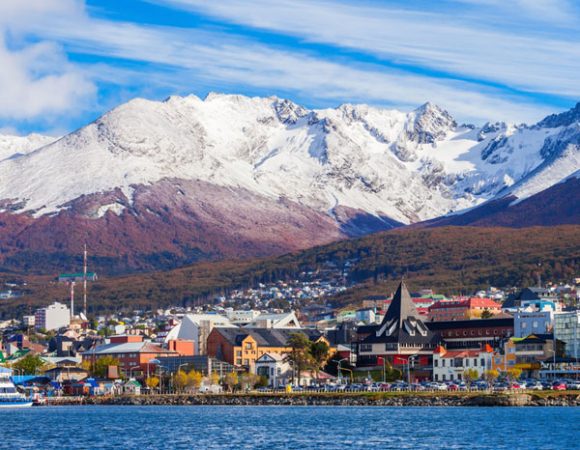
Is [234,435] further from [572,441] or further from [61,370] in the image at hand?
[61,370]

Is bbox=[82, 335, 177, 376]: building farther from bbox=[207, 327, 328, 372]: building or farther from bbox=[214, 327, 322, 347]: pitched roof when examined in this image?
bbox=[214, 327, 322, 347]: pitched roof

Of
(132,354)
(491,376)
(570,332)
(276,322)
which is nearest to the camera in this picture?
(491,376)

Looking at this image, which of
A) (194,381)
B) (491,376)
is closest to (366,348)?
(194,381)

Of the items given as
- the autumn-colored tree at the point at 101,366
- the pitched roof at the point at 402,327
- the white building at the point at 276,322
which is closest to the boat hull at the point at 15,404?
the autumn-colored tree at the point at 101,366

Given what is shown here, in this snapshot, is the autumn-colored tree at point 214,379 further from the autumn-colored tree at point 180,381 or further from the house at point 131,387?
the house at point 131,387

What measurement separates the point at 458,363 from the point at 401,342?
27.6 ft

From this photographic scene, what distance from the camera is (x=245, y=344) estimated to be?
543 feet

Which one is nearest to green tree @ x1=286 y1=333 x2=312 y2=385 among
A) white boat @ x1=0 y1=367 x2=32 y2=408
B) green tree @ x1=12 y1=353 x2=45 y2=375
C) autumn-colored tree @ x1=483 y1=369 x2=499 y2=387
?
autumn-colored tree @ x1=483 y1=369 x2=499 y2=387

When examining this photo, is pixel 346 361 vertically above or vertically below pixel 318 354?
below

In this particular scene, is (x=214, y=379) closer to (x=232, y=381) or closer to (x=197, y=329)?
(x=232, y=381)

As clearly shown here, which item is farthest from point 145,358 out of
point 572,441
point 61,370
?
point 572,441

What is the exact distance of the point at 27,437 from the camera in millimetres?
90812

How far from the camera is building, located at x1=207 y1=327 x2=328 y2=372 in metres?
165

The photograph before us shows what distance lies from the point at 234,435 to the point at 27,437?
13.9 m
